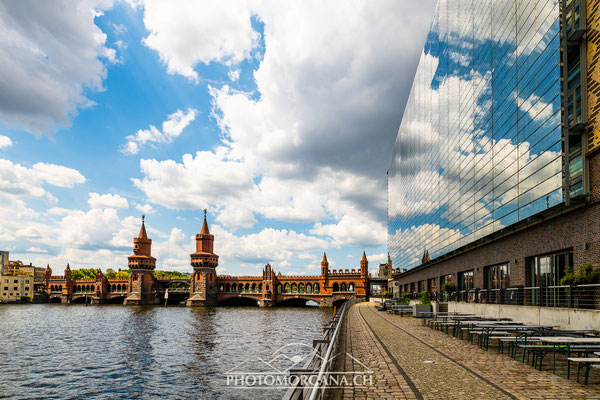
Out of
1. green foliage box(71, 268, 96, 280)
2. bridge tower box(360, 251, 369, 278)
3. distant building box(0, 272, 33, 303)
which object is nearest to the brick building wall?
bridge tower box(360, 251, 369, 278)

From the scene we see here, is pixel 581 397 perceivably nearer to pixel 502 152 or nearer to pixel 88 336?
pixel 502 152

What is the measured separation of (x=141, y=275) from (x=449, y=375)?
110099mm

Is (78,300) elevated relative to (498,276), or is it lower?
lower

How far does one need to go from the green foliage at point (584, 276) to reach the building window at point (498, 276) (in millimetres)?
7940

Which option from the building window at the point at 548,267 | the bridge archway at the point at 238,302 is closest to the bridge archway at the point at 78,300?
the bridge archway at the point at 238,302

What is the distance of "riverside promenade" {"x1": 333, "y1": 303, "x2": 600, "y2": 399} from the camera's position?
8.04m

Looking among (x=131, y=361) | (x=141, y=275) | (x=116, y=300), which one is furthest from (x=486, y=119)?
(x=116, y=300)

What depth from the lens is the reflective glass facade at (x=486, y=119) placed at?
17.4m

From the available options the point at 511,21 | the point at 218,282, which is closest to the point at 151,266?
the point at 218,282

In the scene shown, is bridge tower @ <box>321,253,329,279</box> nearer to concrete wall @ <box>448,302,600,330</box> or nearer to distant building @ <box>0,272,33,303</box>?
concrete wall @ <box>448,302,600,330</box>

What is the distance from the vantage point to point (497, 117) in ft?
74.8

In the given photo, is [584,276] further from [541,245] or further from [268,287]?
[268,287]

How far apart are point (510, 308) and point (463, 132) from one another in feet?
48.5

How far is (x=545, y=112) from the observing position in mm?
17406
